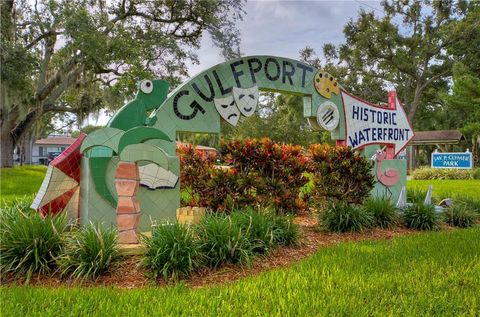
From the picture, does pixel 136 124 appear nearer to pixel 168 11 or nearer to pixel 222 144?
pixel 222 144

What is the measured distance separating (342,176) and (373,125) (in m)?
2.32

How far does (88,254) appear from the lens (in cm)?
427

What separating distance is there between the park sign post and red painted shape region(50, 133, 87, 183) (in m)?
23.4

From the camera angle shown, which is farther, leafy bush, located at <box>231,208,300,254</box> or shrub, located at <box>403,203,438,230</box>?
shrub, located at <box>403,203,438,230</box>

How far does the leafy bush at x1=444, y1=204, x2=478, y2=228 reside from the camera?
786 cm

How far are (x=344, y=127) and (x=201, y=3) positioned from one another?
42.3ft

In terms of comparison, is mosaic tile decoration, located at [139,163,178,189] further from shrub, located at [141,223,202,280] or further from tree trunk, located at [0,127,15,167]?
tree trunk, located at [0,127,15,167]

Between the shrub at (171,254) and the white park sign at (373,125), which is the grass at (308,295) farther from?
the white park sign at (373,125)

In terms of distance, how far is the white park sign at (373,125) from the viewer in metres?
8.76

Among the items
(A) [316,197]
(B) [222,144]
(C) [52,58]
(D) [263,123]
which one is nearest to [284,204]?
(A) [316,197]

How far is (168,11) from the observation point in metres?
19.9

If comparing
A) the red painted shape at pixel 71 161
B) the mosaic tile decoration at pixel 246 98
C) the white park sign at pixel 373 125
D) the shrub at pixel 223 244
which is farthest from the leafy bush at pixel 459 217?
the red painted shape at pixel 71 161

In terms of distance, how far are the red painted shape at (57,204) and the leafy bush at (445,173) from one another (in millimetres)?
21342

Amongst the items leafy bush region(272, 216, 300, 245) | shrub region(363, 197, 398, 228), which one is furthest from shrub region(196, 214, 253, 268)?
shrub region(363, 197, 398, 228)
